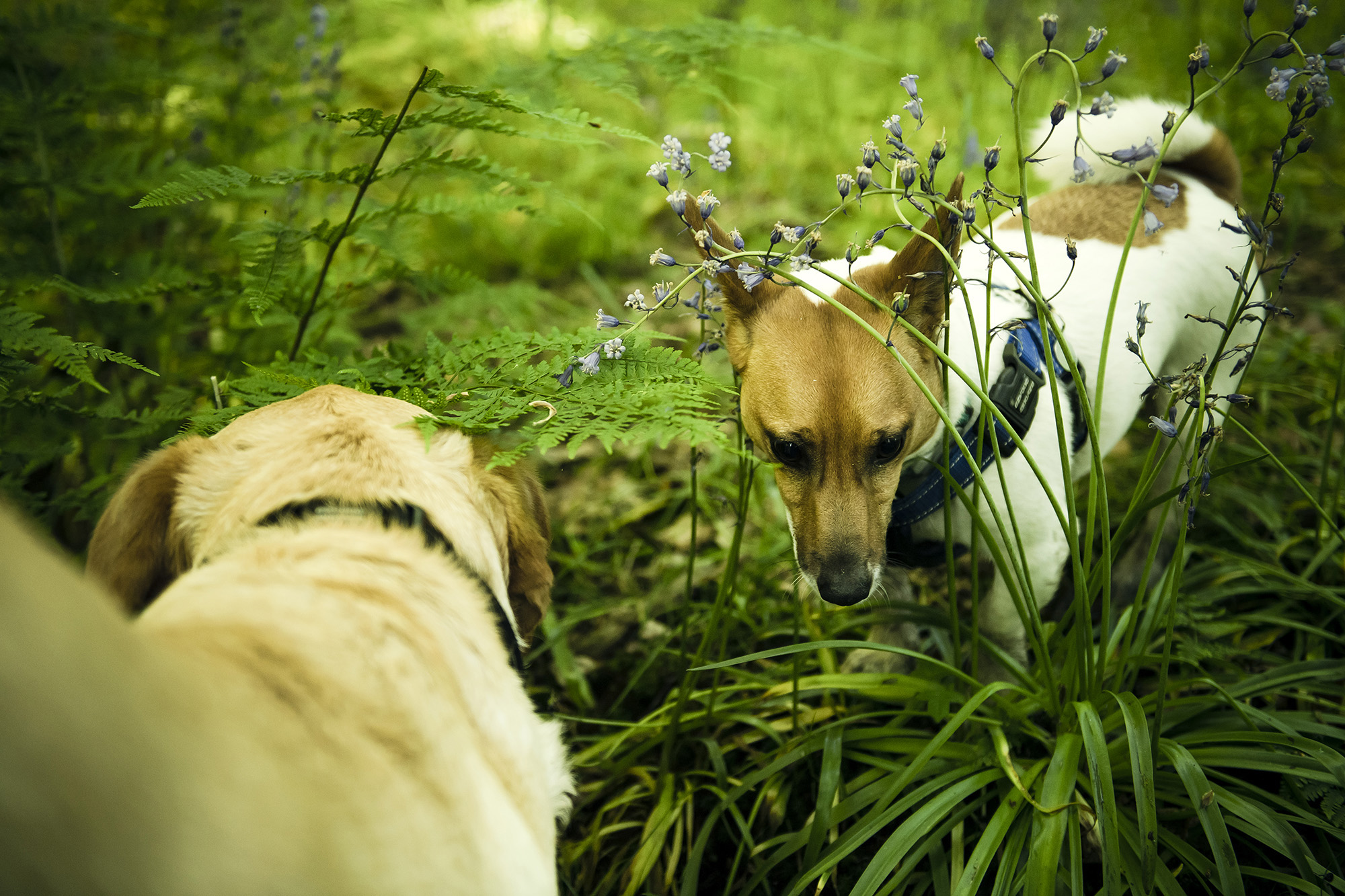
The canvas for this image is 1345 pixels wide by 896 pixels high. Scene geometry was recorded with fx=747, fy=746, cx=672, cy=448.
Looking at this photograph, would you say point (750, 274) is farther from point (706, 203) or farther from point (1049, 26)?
point (1049, 26)

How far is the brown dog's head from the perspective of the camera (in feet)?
6.65

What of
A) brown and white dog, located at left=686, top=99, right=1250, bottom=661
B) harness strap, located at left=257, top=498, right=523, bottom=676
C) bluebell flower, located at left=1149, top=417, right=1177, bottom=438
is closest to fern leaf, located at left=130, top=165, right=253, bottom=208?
harness strap, located at left=257, top=498, right=523, bottom=676

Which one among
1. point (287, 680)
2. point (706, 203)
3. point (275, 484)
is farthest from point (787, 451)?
point (287, 680)

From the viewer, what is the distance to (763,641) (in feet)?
9.02

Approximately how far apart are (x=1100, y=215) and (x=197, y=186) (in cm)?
284

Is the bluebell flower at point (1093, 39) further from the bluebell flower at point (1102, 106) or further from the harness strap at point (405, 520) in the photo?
the harness strap at point (405, 520)

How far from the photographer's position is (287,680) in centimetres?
109

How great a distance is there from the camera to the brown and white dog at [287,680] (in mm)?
883

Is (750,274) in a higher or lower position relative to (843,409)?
higher

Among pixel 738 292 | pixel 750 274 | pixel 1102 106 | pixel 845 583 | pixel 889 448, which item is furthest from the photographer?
pixel 738 292

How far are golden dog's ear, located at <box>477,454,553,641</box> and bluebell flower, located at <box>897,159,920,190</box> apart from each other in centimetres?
107

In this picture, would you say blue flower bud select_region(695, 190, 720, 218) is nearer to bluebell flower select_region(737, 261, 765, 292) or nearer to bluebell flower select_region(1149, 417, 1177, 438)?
bluebell flower select_region(737, 261, 765, 292)

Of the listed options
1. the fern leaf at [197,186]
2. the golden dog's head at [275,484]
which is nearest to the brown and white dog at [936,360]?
the golden dog's head at [275,484]

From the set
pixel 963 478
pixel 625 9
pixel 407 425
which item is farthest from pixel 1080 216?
pixel 625 9
